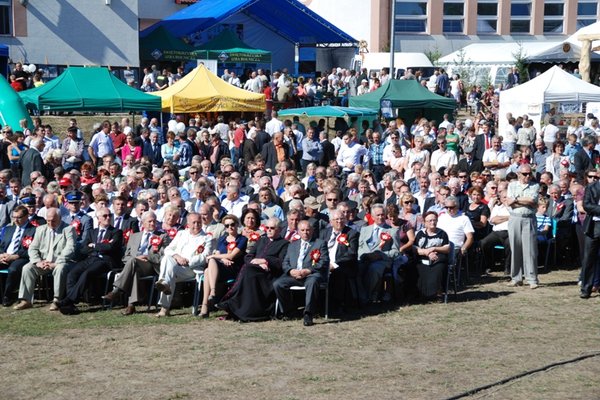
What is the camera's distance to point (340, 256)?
1027cm

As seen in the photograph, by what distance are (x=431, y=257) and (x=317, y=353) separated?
2.43m

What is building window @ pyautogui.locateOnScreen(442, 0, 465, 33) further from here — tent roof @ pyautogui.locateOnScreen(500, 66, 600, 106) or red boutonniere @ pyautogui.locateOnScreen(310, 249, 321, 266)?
red boutonniere @ pyautogui.locateOnScreen(310, 249, 321, 266)

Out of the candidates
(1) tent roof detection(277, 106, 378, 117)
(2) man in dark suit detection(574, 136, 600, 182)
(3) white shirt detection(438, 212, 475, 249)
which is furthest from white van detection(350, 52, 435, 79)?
(3) white shirt detection(438, 212, 475, 249)

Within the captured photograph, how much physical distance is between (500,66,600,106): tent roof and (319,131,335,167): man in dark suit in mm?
6322

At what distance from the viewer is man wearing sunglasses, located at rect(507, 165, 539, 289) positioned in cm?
1144

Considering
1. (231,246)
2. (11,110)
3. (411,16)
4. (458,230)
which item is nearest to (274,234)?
(231,246)

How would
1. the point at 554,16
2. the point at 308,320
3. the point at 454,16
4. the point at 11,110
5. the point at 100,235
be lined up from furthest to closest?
the point at 554,16 → the point at 454,16 → the point at 11,110 → the point at 100,235 → the point at 308,320

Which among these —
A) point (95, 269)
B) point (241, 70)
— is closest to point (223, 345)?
point (95, 269)

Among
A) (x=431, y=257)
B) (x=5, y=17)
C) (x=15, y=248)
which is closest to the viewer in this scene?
(x=431, y=257)

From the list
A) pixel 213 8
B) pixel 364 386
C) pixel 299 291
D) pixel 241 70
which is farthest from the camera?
pixel 213 8

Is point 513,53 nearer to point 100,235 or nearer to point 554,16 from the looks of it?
point 554,16

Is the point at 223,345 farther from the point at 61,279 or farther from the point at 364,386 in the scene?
the point at 61,279

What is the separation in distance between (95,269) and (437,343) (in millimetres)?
3800

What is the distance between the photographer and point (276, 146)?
18.7 meters
